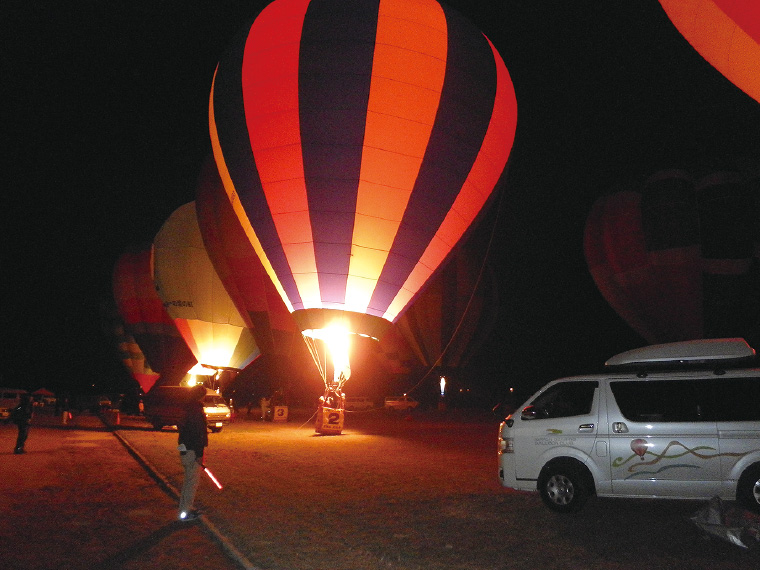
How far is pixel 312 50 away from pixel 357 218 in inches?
156

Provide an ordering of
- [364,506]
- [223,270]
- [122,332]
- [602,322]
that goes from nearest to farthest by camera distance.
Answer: [364,506]
[223,270]
[122,332]
[602,322]

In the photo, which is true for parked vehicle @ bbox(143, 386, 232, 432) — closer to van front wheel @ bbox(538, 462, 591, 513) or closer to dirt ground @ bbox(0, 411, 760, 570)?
dirt ground @ bbox(0, 411, 760, 570)

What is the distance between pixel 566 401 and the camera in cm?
874

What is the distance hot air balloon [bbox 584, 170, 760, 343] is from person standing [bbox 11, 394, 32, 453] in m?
19.3

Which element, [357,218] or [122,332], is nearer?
[357,218]

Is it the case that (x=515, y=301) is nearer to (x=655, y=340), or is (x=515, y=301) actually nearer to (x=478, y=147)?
(x=655, y=340)

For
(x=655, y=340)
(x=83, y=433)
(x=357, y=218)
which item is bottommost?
(x=83, y=433)

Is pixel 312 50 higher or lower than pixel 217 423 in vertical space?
higher

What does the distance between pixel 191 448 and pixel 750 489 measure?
6661mm

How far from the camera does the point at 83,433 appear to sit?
850 inches

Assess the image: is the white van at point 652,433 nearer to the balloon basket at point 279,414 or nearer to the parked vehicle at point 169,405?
the parked vehicle at point 169,405

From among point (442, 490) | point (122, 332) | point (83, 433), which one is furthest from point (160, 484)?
point (122, 332)

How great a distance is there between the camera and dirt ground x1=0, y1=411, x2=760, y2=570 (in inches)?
221

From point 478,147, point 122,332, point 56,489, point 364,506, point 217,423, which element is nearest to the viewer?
point 364,506
